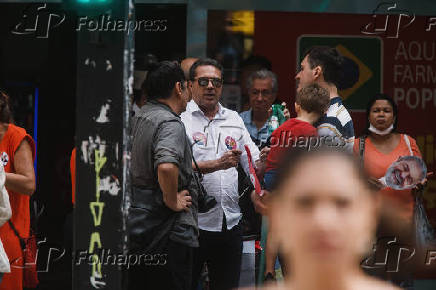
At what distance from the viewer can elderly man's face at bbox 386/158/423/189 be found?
226 inches

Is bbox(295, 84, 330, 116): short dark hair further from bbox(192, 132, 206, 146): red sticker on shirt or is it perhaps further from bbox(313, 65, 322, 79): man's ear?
bbox(192, 132, 206, 146): red sticker on shirt

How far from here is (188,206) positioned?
488 centimetres

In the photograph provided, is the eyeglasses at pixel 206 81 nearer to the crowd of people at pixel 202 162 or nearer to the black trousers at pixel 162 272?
the crowd of people at pixel 202 162

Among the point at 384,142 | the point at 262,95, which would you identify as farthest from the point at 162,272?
the point at 384,142

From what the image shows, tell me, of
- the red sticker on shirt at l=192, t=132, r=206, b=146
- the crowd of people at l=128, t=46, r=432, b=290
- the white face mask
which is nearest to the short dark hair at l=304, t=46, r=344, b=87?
the crowd of people at l=128, t=46, r=432, b=290

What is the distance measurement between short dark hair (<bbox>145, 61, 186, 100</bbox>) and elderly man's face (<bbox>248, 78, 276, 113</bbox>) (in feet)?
4.73

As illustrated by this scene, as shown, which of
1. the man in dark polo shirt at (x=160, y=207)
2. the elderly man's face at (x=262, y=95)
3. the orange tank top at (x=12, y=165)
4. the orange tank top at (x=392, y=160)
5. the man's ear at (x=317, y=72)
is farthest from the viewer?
the elderly man's face at (x=262, y=95)

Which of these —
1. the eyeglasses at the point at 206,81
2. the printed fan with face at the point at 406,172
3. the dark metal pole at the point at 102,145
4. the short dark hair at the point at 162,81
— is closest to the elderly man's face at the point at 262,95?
the eyeglasses at the point at 206,81

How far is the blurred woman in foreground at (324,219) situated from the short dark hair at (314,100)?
3.49m

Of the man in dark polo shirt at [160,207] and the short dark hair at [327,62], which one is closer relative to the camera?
the man in dark polo shirt at [160,207]

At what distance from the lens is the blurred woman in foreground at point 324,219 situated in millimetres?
1300

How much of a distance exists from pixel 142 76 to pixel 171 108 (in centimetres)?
277

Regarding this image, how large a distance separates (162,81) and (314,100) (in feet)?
3.10

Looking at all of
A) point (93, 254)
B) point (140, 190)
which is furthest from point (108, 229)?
point (140, 190)
